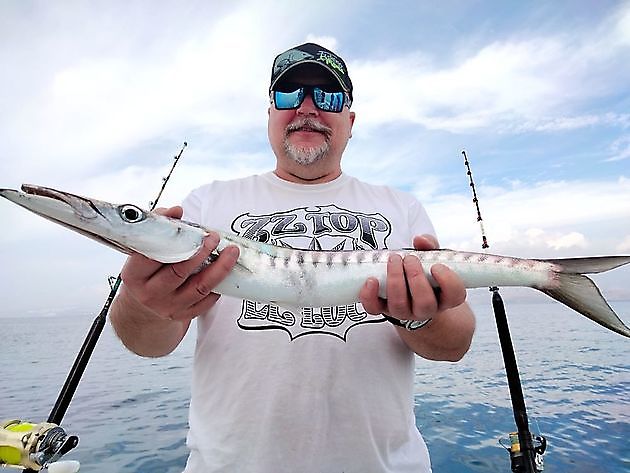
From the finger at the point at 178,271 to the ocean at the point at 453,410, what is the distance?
196cm

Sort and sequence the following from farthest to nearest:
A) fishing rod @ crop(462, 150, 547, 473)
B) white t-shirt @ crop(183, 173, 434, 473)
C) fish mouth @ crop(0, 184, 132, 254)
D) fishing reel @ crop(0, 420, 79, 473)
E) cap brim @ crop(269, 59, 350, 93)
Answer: fishing rod @ crop(462, 150, 547, 473) < cap brim @ crop(269, 59, 350, 93) < fishing reel @ crop(0, 420, 79, 473) < white t-shirt @ crop(183, 173, 434, 473) < fish mouth @ crop(0, 184, 132, 254)

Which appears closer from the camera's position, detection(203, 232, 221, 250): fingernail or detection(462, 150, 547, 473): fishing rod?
detection(203, 232, 221, 250): fingernail

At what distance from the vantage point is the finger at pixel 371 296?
2.38 meters

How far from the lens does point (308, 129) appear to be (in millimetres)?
3553

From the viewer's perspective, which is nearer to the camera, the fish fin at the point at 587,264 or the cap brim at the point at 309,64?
the fish fin at the point at 587,264

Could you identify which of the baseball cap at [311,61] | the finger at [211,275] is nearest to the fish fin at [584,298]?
the finger at [211,275]

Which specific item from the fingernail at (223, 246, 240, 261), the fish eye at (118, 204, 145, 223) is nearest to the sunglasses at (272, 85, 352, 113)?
the fingernail at (223, 246, 240, 261)

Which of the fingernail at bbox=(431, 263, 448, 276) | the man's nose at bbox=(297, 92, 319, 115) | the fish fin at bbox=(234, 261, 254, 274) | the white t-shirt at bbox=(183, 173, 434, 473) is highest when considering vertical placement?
the man's nose at bbox=(297, 92, 319, 115)

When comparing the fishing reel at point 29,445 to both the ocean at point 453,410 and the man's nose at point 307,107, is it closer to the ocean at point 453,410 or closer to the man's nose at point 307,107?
the ocean at point 453,410

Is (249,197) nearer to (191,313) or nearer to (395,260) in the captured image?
(191,313)

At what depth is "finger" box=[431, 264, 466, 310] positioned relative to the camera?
2.31 meters

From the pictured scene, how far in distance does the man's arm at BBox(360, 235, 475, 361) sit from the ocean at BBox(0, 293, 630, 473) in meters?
2.51

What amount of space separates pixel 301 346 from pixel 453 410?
341 inches

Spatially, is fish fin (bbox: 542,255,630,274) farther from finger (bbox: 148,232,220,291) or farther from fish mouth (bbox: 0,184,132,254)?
fish mouth (bbox: 0,184,132,254)
